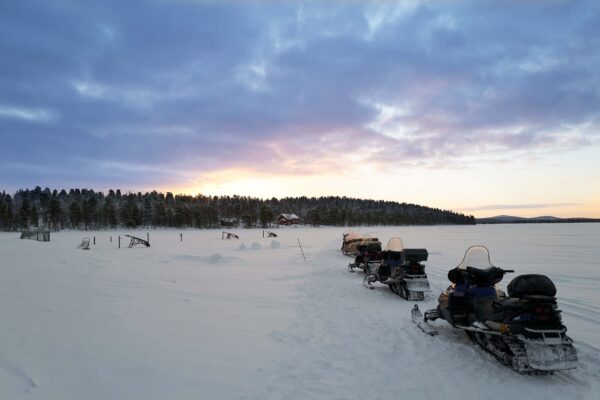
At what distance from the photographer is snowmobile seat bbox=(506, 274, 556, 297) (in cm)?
502

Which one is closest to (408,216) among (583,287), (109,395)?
(583,287)

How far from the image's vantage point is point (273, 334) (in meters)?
6.92

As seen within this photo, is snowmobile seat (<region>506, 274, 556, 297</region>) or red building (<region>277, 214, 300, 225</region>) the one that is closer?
snowmobile seat (<region>506, 274, 556, 297</region>)

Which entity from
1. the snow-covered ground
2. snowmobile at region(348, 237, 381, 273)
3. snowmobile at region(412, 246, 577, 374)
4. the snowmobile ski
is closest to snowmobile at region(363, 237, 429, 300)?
the snow-covered ground

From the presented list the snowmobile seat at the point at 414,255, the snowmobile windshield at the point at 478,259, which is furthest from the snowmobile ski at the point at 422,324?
the snowmobile seat at the point at 414,255

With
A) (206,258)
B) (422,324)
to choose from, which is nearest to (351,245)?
(206,258)

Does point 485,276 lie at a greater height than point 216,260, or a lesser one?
greater

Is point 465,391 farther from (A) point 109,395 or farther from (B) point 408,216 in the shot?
(B) point 408,216

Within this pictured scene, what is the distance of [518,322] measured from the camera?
5.08 m

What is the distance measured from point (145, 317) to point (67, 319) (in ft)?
4.55

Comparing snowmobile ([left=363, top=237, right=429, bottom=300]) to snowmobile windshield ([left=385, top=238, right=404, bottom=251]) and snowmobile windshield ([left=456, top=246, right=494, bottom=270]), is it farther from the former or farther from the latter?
snowmobile windshield ([left=456, top=246, right=494, bottom=270])

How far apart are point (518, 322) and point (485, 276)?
4.83 feet

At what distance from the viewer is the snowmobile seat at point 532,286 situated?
502cm

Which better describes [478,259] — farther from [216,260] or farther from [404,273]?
[216,260]
